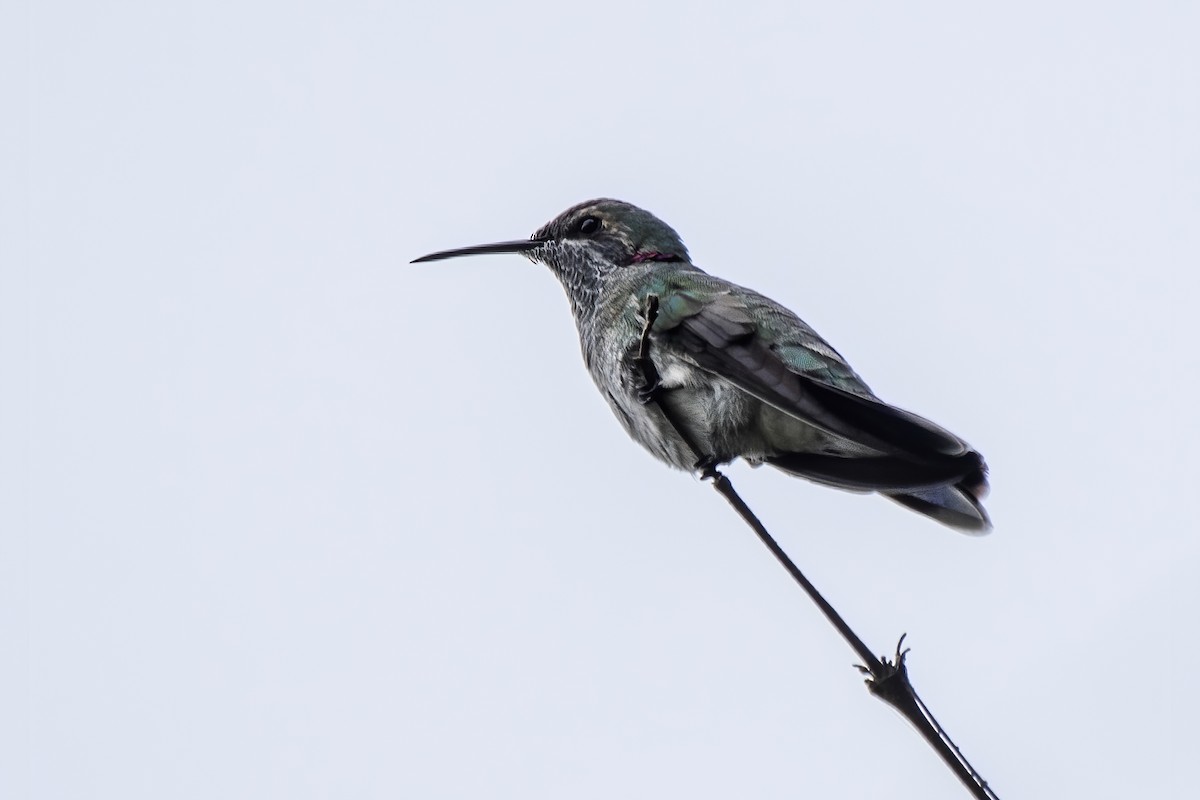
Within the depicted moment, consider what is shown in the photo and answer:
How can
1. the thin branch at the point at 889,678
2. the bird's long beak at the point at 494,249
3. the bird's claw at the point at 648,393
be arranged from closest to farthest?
the thin branch at the point at 889,678 < the bird's claw at the point at 648,393 < the bird's long beak at the point at 494,249

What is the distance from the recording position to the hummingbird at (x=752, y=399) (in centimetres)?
439

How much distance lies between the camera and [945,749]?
2.35 m

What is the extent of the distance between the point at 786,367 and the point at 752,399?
8.2 inches

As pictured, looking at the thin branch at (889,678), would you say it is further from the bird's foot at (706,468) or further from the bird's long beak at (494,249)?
the bird's long beak at (494,249)

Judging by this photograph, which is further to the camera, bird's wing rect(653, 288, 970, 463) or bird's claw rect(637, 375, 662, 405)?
bird's claw rect(637, 375, 662, 405)

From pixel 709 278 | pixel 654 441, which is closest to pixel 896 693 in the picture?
pixel 654 441

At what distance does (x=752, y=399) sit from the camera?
5012mm

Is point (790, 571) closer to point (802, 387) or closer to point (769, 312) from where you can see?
point (802, 387)

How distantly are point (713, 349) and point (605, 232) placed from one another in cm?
190

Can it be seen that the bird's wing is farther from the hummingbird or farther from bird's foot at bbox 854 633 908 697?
bird's foot at bbox 854 633 908 697

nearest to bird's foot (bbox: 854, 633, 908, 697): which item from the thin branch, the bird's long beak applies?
the thin branch

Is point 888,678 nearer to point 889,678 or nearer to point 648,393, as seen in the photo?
point 889,678

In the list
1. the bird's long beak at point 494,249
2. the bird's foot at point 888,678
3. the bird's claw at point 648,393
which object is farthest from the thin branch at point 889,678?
the bird's long beak at point 494,249

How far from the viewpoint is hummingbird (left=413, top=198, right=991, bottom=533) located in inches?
173
